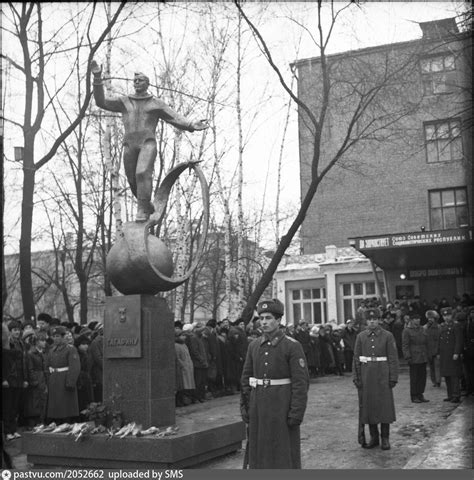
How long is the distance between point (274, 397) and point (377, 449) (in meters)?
3.21

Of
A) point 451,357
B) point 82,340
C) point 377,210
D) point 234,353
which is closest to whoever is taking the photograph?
point 82,340

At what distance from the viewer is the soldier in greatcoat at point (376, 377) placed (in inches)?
364

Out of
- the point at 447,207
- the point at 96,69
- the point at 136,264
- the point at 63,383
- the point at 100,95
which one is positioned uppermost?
the point at 447,207

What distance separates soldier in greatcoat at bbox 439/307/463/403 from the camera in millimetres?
13750

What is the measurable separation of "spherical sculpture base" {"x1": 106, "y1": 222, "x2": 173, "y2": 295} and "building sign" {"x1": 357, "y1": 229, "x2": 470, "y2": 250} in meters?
16.7

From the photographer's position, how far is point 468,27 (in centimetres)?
1070

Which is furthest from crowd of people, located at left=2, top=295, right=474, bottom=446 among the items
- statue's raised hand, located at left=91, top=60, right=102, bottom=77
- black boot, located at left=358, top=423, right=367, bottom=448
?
statue's raised hand, located at left=91, top=60, right=102, bottom=77

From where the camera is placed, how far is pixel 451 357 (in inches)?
547

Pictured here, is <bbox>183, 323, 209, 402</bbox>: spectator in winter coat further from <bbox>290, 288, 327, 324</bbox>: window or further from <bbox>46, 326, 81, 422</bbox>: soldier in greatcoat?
<bbox>290, 288, 327, 324</bbox>: window

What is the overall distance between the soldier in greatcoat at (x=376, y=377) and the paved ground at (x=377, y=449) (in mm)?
387

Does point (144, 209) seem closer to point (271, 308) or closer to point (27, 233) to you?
point (271, 308)

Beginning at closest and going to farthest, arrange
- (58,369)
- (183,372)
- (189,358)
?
(58,369) < (183,372) < (189,358)

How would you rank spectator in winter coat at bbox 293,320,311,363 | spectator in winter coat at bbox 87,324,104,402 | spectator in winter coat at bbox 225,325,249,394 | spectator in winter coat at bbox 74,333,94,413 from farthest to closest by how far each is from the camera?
1. spectator in winter coat at bbox 293,320,311,363
2. spectator in winter coat at bbox 225,325,249,394
3. spectator in winter coat at bbox 87,324,104,402
4. spectator in winter coat at bbox 74,333,94,413

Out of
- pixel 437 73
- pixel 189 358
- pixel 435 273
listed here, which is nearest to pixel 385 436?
pixel 189 358
